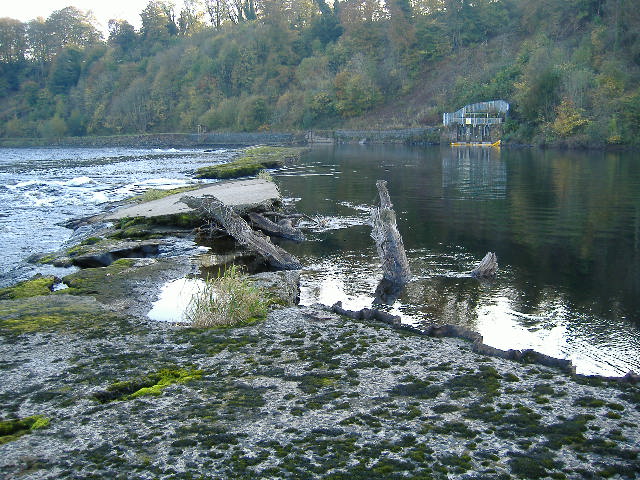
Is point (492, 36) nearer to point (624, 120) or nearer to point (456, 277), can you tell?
point (624, 120)

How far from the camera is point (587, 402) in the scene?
26.7 ft

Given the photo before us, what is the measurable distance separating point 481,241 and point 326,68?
11675 cm

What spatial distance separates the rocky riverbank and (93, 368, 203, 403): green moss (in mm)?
26

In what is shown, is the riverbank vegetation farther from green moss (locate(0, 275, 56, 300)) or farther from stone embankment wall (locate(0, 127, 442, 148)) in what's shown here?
green moss (locate(0, 275, 56, 300))

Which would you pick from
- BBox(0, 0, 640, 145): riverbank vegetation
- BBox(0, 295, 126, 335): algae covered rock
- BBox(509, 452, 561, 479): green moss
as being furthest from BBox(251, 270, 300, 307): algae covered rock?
BBox(0, 0, 640, 145): riverbank vegetation

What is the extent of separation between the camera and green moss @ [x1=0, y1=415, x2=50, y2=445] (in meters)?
7.67

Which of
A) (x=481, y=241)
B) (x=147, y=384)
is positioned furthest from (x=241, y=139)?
(x=147, y=384)

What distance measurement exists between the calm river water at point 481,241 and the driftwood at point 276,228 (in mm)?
684

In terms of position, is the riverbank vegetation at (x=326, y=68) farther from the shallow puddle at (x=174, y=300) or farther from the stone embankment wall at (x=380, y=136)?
the shallow puddle at (x=174, y=300)

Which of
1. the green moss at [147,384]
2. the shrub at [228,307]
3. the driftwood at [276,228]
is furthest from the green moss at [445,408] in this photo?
the driftwood at [276,228]

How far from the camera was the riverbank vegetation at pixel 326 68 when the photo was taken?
78.6 m

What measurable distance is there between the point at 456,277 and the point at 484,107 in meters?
76.8

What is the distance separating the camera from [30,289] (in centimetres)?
1500

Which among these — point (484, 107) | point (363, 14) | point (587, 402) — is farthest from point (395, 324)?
point (363, 14)
